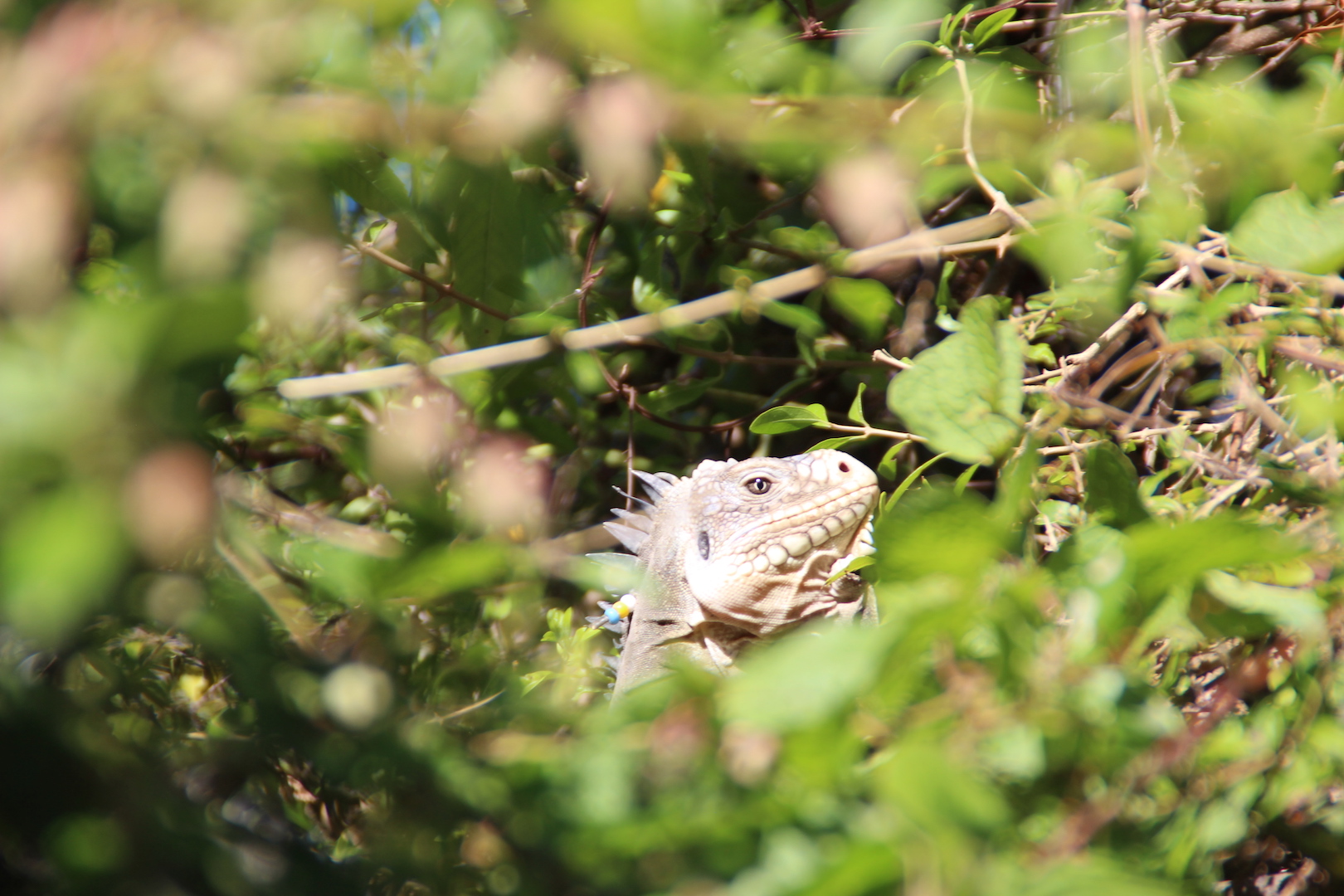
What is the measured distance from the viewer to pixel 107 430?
553 millimetres

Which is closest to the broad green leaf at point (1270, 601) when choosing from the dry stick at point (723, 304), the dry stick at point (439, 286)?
the dry stick at point (723, 304)

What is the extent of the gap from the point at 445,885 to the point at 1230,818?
910 millimetres

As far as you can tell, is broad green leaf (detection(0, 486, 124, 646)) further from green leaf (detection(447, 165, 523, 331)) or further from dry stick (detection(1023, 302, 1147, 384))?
dry stick (detection(1023, 302, 1147, 384))

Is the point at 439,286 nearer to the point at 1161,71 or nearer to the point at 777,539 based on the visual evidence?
the point at 777,539

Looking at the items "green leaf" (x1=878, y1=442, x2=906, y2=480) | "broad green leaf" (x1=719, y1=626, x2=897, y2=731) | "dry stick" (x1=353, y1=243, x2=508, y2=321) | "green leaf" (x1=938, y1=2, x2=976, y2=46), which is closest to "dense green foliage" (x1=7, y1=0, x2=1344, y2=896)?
"broad green leaf" (x1=719, y1=626, x2=897, y2=731)

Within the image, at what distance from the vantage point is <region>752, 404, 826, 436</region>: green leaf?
1.86 meters

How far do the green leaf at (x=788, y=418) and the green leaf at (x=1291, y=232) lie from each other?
0.85 m

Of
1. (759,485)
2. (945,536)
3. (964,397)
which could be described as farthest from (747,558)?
(945,536)

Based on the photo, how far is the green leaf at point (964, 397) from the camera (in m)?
1.09

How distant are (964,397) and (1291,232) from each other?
0.44 m

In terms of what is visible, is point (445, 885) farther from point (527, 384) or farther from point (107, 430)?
point (527, 384)

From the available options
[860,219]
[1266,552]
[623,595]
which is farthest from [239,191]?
[623,595]

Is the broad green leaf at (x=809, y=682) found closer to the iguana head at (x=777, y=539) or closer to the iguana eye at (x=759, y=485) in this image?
the iguana head at (x=777, y=539)

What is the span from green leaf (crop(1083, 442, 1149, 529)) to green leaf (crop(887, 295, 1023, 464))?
10 centimetres
